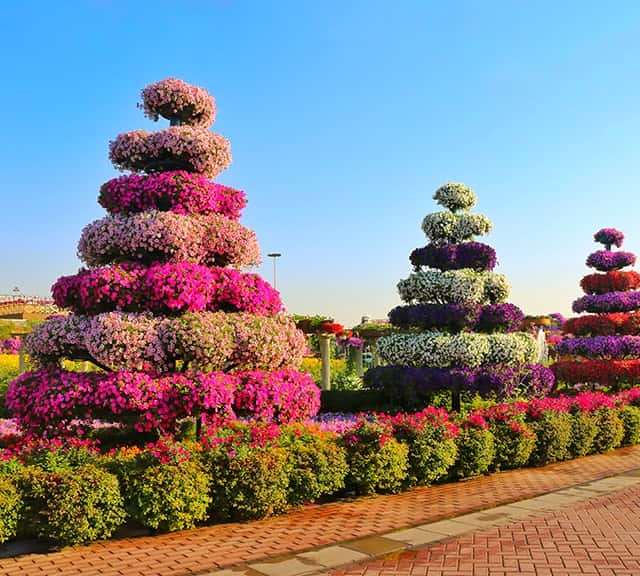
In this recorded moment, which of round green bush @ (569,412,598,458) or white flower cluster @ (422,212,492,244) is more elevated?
white flower cluster @ (422,212,492,244)

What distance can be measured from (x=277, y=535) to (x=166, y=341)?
292 centimetres

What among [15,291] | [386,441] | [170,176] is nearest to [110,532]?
[386,441]

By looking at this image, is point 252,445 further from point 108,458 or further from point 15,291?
point 15,291

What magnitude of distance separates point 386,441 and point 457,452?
5.01 feet

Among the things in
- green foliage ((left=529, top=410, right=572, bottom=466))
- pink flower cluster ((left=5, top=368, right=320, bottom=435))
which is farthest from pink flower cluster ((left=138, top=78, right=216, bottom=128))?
green foliage ((left=529, top=410, right=572, bottom=466))

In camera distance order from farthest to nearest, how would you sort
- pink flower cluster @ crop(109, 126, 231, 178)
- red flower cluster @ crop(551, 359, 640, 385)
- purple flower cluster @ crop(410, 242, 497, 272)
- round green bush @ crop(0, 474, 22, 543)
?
1. red flower cluster @ crop(551, 359, 640, 385)
2. purple flower cluster @ crop(410, 242, 497, 272)
3. pink flower cluster @ crop(109, 126, 231, 178)
4. round green bush @ crop(0, 474, 22, 543)

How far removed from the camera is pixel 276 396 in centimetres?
922

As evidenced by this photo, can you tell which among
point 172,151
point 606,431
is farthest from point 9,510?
point 606,431

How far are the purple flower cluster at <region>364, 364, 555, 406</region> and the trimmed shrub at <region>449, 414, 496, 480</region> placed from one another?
433 centimetres

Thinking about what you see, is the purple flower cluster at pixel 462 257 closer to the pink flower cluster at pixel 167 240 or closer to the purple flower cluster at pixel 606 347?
the purple flower cluster at pixel 606 347

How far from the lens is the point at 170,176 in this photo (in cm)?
997

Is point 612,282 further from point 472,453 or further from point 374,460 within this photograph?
point 374,460

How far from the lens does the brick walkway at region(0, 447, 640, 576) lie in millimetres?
6188

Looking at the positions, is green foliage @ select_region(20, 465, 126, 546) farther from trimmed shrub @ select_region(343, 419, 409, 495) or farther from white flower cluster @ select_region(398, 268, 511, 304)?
white flower cluster @ select_region(398, 268, 511, 304)
